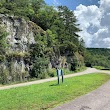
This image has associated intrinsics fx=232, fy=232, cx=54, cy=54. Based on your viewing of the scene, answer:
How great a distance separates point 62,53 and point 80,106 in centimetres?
3339

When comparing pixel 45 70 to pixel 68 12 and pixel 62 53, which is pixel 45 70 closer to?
pixel 62 53

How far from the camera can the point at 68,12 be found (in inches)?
2484

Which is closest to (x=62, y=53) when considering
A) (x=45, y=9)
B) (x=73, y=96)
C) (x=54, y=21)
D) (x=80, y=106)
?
(x=54, y=21)

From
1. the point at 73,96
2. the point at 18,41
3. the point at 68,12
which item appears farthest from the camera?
the point at 68,12

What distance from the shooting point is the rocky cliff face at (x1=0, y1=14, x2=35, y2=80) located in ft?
85.5

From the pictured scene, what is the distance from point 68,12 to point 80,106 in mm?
54247

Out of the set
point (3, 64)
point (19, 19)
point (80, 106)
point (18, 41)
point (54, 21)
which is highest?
point (54, 21)

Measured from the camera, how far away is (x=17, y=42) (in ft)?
93.2

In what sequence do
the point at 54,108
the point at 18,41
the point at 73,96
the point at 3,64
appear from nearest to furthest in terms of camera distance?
1. the point at 54,108
2. the point at 73,96
3. the point at 3,64
4. the point at 18,41

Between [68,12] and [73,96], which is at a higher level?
[68,12]

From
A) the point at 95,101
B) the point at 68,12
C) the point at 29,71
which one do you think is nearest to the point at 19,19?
the point at 29,71

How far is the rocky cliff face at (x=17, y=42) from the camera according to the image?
85.5ft

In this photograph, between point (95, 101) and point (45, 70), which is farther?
point (45, 70)

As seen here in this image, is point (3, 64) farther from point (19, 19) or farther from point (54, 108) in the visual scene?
point (54, 108)
